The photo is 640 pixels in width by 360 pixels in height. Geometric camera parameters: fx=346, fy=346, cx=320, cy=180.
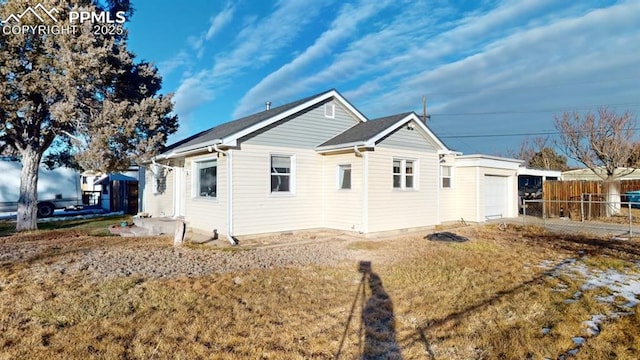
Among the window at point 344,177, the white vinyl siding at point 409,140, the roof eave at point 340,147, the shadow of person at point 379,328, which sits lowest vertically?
the shadow of person at point 379,328

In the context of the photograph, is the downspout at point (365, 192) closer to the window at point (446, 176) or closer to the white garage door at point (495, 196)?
the window at point (446, 176)

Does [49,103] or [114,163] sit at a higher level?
[49,103]

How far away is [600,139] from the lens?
22.8 meters

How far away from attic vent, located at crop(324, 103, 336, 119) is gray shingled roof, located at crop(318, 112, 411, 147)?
2.52 feet

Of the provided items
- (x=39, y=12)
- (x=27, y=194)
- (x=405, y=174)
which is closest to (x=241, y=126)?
(x=405, y=174)

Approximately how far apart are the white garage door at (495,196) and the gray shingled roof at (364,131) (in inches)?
266

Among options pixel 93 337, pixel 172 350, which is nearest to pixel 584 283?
pixel 172 350

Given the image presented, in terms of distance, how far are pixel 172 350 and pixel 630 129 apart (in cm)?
2831

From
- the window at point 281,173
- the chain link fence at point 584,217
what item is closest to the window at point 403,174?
the window at point 281,173

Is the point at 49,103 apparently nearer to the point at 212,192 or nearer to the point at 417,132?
the point at 212,192

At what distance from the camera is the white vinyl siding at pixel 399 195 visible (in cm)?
1125

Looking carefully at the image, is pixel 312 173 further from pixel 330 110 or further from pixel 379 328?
pixel 379 328

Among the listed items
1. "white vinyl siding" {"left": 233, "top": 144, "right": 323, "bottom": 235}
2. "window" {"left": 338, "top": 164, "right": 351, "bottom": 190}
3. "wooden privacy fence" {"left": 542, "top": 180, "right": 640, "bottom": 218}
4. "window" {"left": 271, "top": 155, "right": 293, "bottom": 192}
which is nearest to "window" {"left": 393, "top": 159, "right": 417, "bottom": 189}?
"window" {"left": 338, "top": 164, "right": 351, "bottom": 190}

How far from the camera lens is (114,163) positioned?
1218 cm
